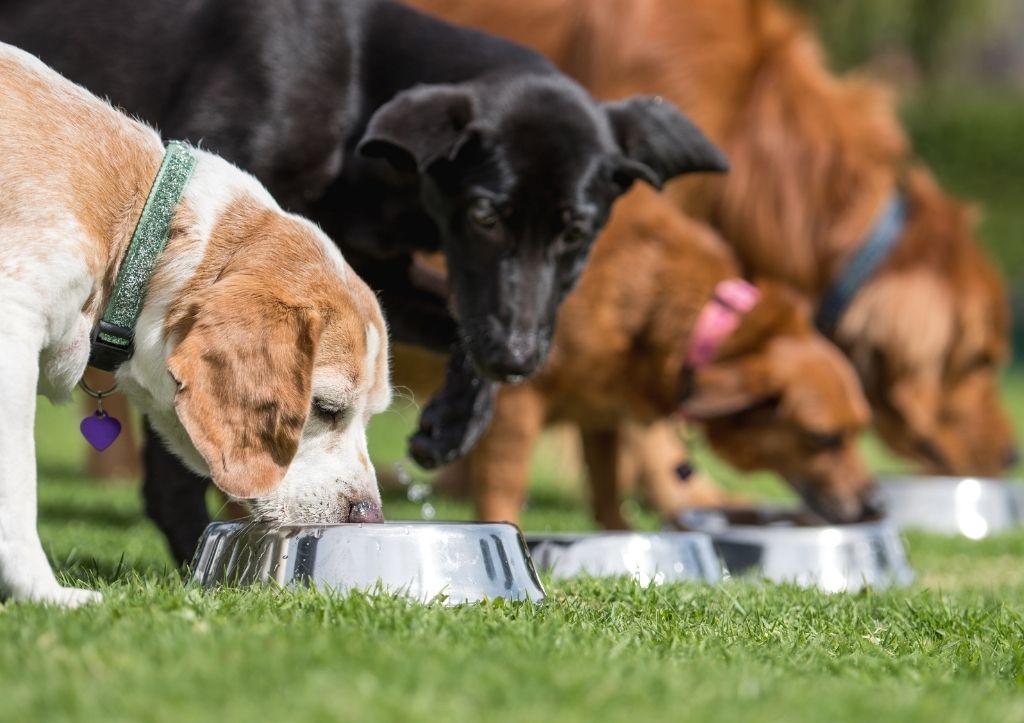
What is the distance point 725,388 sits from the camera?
590 cm

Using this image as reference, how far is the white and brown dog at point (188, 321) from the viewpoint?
2818 mm

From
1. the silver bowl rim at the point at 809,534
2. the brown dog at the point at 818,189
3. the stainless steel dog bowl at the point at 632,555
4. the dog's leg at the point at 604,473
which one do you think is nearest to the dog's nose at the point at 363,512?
the stainless steel dog bowl at the point at 632,555

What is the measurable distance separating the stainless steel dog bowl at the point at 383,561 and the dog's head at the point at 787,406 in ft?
9.10

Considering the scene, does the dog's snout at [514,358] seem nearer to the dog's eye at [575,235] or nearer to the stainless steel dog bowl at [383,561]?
the dog's eye at [575,235]

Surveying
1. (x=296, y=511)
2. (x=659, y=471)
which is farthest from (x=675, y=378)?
(x=296, y=511)

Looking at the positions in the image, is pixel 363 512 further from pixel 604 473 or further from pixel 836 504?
pixel 836 504

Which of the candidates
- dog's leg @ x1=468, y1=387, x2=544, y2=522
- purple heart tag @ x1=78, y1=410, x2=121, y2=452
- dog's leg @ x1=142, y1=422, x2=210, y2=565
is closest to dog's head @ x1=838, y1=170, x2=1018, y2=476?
dog's leg @ x1=468, y1=387, x2=544, y2=522

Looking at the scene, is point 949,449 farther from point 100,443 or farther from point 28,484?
point 28,484

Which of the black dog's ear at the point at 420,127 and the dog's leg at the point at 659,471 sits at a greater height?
the black dog's ear at the point at 420,127

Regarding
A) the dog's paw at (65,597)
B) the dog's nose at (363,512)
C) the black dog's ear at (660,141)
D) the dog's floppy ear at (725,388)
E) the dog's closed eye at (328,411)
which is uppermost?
the black dog's ear at (660,141)

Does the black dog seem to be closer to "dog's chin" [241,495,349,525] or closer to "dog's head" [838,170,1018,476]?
"dog's chin" [241,495,349,525]

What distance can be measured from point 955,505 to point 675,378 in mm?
1803

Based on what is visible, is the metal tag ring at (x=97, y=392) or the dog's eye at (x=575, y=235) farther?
the dog's eye at (x=575, y=235)

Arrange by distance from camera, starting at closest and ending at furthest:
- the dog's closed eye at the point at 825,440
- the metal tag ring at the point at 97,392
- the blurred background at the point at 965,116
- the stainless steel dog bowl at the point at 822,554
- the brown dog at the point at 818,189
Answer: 1. the metal tag ring at the point at 97,392
2. the stainless steel dog bowl at the point at 822,554
3. the dog's closed eye at the point at 825,440
4. the brown dog at the point at 818,189
5. the blurred background at the point at 965,116
